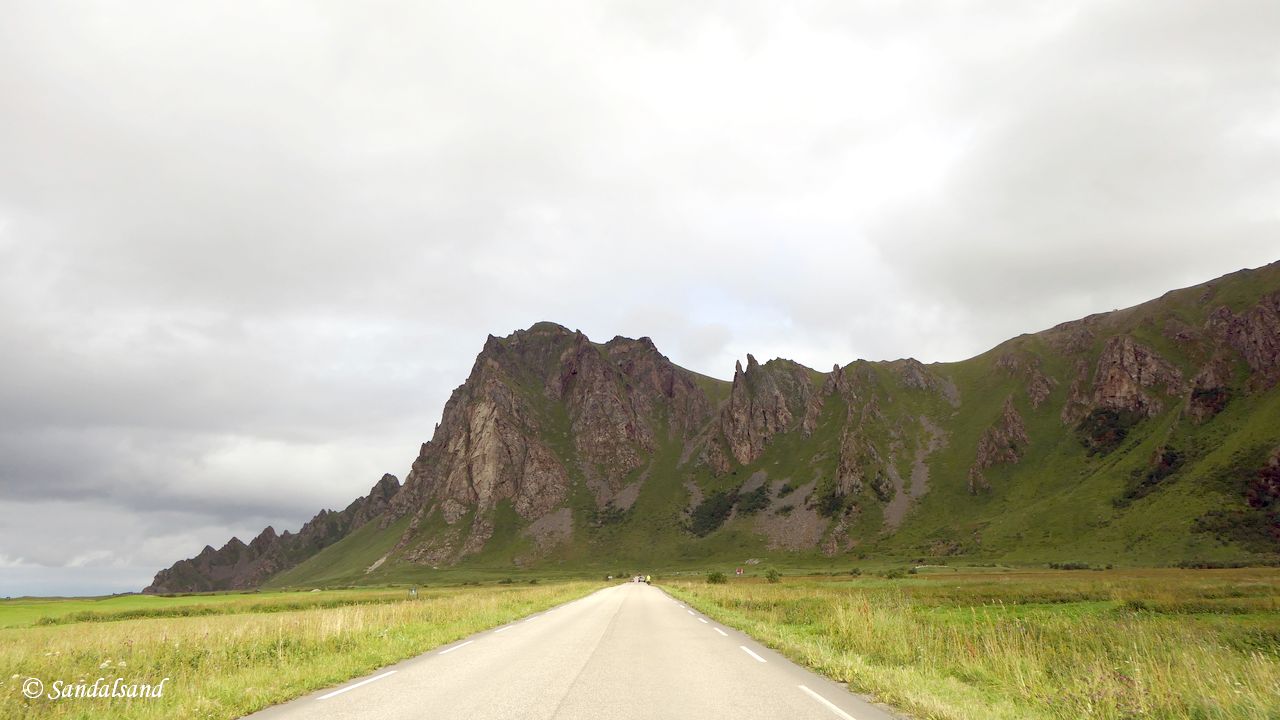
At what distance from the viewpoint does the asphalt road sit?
9078 millimetres

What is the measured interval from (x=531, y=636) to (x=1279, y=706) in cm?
1780

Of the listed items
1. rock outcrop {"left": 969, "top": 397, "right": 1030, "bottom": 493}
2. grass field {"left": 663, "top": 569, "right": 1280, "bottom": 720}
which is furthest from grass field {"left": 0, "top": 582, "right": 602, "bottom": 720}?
rock outcrop {"left": 969, "top": 397, "right": 1030, "bottom": 493}

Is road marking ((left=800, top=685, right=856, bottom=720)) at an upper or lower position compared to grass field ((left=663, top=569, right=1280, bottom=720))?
upper

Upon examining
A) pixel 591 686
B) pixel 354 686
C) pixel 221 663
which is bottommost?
pixel 591 686

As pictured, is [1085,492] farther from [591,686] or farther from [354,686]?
[354,686]

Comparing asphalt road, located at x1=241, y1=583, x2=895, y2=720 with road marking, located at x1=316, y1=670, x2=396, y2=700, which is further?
road marking, located at x1=316, y1=670, x2=396, y2=700

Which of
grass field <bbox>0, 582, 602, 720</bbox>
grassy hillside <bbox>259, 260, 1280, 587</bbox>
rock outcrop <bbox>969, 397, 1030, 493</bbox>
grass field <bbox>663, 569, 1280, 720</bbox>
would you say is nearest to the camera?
grass field <bbox>663, 569, 1280, 720</bbox>

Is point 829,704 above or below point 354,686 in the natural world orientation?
below

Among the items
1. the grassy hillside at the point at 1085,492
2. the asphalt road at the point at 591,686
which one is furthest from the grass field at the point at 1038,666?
the grassy hillside at the point at 1085,492

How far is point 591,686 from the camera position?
11125 millimetres

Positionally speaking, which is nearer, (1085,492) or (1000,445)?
(1085,492)

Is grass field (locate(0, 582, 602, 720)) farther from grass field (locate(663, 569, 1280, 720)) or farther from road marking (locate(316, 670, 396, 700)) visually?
grass field (locate(663, 569, 1280, 720))

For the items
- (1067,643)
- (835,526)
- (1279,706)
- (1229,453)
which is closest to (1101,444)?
(1229,453)

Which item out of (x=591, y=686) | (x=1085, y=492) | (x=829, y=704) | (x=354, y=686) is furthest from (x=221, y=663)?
(x=1085, y=492)
